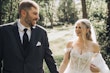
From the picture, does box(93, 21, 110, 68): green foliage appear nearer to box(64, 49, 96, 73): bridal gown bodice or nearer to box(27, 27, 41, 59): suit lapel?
box(64, 49, 96, 73): bridal gown bodice

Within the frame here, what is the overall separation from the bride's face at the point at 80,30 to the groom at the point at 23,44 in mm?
2584

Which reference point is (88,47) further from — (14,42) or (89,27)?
(14,42)

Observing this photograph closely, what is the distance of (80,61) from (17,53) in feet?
11.4

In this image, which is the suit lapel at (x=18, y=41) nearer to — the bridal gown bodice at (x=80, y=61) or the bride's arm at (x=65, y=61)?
the bride's arm at (x=65, y=61)

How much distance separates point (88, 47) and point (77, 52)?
0.98 ft

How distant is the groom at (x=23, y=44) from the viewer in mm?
5562

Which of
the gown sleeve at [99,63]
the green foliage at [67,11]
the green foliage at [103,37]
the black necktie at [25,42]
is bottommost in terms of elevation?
the green foliage at [67,11]

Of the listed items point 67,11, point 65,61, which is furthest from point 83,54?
point 67,11

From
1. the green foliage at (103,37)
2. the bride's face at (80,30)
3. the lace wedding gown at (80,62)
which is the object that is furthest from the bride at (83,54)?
the green foliage at (103,37)

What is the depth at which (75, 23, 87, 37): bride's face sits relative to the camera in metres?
8.24

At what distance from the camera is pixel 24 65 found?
5.61m

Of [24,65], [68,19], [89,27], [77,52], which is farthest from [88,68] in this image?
[68,19]

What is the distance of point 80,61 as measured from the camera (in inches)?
347

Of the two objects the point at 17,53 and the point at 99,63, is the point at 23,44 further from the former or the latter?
the point at 99,63
